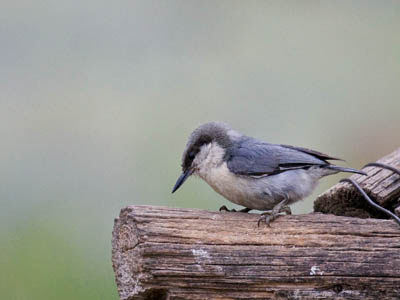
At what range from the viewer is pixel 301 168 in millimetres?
3154

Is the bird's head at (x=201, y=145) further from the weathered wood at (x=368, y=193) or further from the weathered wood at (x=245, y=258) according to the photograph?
the weathered wood at (x=245, y=258)

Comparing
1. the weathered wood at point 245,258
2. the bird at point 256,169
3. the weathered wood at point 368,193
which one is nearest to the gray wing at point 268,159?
the bird at point 256,169

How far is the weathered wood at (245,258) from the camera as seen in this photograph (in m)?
2.53

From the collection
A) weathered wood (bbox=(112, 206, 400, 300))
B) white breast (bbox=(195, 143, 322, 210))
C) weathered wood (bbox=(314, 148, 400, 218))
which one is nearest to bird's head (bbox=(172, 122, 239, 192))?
white breast (bbox=(195, 143, 322, 210))

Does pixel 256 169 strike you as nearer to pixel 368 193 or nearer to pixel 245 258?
pixel 368 193

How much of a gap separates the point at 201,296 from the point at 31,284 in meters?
3.44

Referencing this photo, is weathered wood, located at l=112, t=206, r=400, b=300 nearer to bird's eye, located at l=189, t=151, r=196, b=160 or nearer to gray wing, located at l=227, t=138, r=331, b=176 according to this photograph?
gray wing, located at l=227, t=138, r=331, b=176

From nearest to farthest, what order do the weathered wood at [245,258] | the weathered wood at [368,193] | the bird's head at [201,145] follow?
the weathered wood at [245,258] → the weathered wood at [368,193] → the bird's head at [201,145]

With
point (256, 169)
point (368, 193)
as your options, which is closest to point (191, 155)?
point (256, 169)

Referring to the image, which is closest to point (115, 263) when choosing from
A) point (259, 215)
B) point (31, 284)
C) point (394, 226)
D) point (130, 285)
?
point (130, 285)

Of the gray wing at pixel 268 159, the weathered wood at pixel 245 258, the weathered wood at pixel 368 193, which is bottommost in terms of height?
the weathered wood at pixel 245 258

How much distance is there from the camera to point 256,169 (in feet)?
10.3

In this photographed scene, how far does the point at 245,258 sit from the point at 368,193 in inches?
31.0

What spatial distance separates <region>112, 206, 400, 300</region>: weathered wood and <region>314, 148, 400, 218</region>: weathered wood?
15.4 inches
